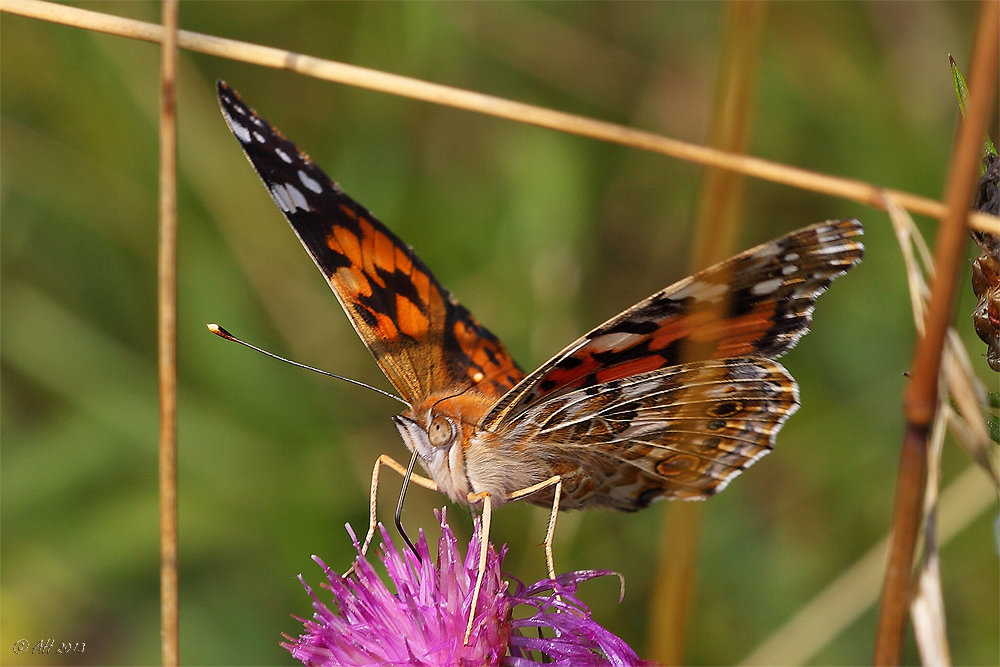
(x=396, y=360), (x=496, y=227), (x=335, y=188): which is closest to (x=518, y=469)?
(x=396, y=360)

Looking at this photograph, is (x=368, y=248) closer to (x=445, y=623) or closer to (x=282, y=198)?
(x=282, y=198)

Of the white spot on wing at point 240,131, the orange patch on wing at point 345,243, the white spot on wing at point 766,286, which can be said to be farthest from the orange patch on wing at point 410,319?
the white spot on wing at point 766,286

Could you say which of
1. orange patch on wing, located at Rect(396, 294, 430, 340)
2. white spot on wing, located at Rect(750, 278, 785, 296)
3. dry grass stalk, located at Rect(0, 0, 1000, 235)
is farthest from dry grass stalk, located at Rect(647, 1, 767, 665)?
orange patch on wing, located at Rect(396, 294, 430, 340)

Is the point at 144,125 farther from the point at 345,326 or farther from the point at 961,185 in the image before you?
the point at 961,185

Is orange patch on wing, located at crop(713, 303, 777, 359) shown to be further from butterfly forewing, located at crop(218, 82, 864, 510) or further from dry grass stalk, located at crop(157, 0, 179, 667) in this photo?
dry grass stalk, located at crop(157, 0, 179, 667)

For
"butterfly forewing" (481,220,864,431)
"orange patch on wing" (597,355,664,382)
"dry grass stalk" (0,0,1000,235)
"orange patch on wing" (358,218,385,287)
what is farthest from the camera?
"orange patch on wing" (358,218,385,287)
